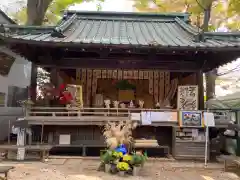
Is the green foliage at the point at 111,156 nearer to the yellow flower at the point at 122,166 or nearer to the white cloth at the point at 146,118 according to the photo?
the yellow flower at the point at 122,166

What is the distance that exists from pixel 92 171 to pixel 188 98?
15.8ft

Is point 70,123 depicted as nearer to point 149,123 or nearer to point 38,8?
point 149,123

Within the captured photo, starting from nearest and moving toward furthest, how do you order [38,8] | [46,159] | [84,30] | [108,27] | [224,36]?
[46,159] → [224,36] → [84,30] → [108,27] → [38,8]

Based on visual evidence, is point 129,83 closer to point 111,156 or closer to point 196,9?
point 111,156

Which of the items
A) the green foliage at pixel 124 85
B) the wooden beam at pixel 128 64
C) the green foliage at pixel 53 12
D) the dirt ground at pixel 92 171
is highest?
the green foliage at pixel 53 12

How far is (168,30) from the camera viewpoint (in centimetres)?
1252

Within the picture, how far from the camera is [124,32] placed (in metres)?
11.9

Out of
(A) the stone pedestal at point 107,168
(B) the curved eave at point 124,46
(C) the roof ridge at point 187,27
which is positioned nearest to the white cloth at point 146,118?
(B) the curved eave at point 124,46

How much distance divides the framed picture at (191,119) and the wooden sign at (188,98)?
587 millimetres

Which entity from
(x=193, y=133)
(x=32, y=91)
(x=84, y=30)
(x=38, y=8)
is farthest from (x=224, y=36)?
(x=38, y=8)

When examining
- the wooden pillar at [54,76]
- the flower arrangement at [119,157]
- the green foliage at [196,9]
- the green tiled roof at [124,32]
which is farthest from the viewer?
the green foliage at [196,9]

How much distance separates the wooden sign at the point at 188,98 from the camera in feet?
33.8

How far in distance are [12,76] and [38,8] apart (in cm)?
382

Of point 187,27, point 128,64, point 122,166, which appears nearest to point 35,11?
point 128,64
